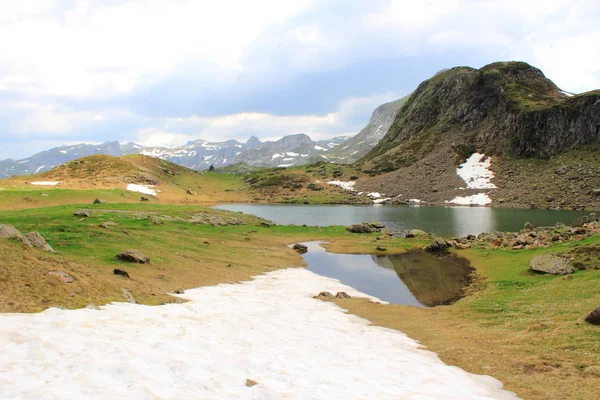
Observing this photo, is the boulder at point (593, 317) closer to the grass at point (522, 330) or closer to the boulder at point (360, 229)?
the grass at point (522, 330)

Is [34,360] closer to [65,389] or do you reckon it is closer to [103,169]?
[65,389]

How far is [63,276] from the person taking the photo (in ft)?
52.2

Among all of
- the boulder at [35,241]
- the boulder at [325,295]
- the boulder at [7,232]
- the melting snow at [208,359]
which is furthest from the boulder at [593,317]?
the boulder at [35,241]

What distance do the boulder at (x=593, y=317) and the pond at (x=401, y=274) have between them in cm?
1216

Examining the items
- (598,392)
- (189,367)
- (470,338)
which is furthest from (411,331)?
(189,367)

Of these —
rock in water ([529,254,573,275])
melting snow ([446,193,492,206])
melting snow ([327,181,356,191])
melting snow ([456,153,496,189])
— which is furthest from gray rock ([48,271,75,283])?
melting snow ([327,181,356,191])

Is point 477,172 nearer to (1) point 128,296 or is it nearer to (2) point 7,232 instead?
(1) point 128,296

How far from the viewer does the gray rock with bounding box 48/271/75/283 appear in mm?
15669

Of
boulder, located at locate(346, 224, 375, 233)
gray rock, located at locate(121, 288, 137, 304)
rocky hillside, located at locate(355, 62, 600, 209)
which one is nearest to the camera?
gray rock, located at locate(121, 288, 137, 304)

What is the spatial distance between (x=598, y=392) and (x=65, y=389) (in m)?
15.1

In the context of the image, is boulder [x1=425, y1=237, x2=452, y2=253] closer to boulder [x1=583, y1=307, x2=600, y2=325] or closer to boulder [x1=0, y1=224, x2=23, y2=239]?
boulder [x1=583, y1=307, x2=600, y2=325]

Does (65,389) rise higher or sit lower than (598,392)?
higher

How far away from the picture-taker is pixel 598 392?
10.9 meters

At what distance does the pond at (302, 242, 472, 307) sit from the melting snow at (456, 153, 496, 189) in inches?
4402
